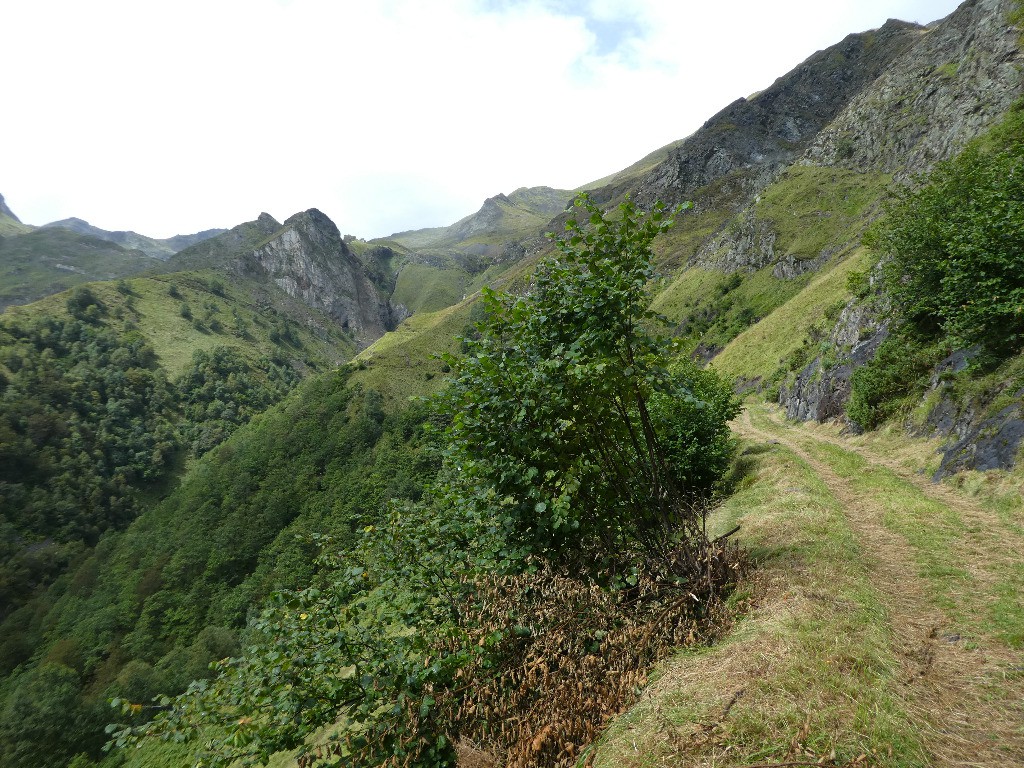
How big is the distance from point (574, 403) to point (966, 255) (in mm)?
16951

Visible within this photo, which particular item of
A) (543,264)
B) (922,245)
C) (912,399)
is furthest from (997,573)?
(922,245)

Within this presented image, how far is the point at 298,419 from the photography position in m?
148

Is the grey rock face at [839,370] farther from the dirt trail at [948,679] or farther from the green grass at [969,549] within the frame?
the dirt trail at [948,679]

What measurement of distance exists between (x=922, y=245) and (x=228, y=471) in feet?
509

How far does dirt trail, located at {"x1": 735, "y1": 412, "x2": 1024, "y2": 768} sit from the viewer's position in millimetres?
3781

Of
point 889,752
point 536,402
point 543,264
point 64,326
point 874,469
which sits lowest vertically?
point 874,469

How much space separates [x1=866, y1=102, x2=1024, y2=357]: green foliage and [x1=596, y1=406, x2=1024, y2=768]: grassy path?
7735 mm

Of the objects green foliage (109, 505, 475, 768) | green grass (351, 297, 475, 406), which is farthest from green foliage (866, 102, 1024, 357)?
green grass (351, 297, 475, 406)

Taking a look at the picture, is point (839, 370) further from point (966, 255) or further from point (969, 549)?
point (969, 549)

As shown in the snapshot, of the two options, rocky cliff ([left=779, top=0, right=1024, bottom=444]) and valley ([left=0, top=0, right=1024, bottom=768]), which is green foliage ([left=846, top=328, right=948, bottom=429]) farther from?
rocky cliff ([left=779, top=0, right=1024, bottom=444])

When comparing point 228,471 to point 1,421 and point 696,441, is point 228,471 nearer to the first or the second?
point 1,421

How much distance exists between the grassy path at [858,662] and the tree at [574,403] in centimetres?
169

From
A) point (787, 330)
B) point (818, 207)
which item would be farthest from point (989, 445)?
point (818, 207)

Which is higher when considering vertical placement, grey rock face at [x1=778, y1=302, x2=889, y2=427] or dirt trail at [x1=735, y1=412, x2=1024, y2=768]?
dirt trail at [x1=735, y1=412, x2=1024, y2=768]
